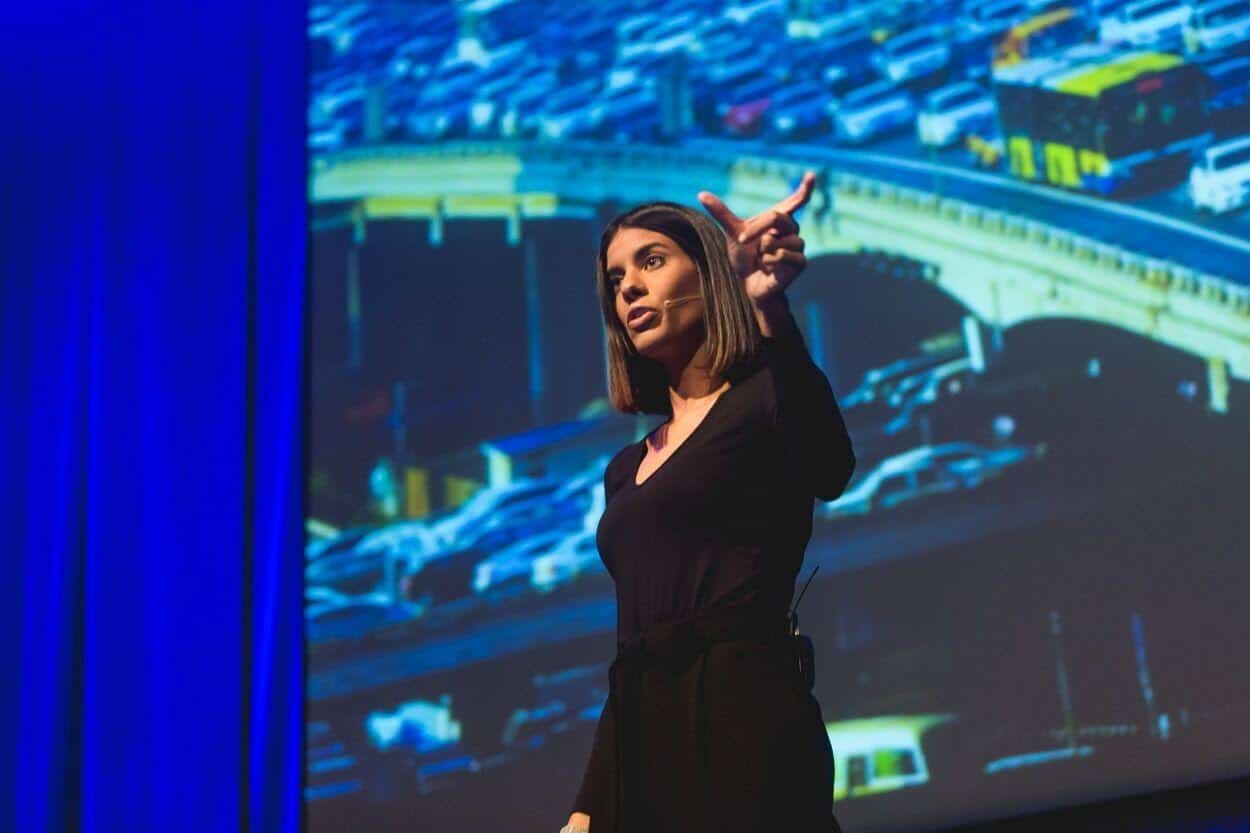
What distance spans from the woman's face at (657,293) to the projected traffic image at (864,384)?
1497mm

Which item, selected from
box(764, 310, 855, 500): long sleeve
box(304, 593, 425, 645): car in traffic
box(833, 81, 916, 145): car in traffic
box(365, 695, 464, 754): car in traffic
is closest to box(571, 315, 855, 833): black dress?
box(764, 310, 855, 500): long sleeve

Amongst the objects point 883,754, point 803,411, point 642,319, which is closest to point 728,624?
point 803,411

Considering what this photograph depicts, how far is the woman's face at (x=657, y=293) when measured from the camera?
1.10 meters

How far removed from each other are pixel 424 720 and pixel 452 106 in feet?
5.00

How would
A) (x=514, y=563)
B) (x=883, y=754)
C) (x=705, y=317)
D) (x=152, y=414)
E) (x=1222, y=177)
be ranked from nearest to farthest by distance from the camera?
(x=705, y=317) < (x=883, y=754) < (x=1222, y=177) < (x=514, y=563) < (x=152, y=414)

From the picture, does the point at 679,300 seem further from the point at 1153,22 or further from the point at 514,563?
the point at 1153,22

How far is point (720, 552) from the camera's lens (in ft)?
3.34

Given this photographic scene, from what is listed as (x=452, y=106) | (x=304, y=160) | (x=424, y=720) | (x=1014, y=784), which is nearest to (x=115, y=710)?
(x=424, y=720)

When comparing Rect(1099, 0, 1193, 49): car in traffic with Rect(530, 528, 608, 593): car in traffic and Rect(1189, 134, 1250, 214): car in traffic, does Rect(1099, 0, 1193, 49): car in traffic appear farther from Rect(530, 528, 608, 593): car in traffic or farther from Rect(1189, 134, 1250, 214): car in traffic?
Rect(530, 528, 608, 593): car in traffic

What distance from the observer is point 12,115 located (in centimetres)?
305

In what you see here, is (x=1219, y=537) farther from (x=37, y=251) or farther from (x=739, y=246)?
(x=37, y=251)

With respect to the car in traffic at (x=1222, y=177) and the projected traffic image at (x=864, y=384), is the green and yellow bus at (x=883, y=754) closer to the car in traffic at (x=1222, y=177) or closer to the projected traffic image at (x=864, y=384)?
the projected traffic image at (x=864, y=384)

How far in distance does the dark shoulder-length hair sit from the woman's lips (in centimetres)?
5

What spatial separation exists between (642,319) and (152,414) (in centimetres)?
208
